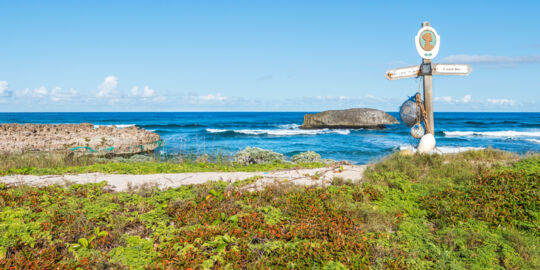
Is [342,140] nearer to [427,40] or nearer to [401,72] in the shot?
[401,72]

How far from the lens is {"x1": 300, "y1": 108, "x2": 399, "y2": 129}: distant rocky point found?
38.8 meters

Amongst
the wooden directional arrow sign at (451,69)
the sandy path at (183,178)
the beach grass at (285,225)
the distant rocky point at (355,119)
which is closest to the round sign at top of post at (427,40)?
the wooden directional arrow sign at (451,69)

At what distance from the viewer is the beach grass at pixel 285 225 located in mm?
3598

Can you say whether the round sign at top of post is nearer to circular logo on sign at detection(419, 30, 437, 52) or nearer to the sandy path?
circular logo on sign at detection(419, 30, 437, 52)

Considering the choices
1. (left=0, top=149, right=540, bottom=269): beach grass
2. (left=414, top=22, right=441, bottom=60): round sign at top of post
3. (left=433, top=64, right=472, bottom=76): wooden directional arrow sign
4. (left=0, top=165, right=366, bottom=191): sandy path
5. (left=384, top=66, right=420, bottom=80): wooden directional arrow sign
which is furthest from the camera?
(left=384, top=66, right=420, bottom=80): wooden directional arrow sign

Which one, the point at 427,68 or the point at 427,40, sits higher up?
the point at 427,40

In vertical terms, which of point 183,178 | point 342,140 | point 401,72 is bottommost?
point 342,140

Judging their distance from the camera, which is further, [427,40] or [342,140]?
[342,140]

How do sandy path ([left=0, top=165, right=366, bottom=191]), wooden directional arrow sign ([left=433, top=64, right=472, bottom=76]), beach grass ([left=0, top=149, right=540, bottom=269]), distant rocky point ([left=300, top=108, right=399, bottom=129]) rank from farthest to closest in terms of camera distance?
distant rocky point ([left=300, top=108, right=399, bottom=129]) < wooden directional arrow sign ([left=433, top=64, right=472, bottom=76]) < sandy path ([left=0, top=165, right=366, bottom=191]) < beach grass ([left=0, top=149, right=540, bottom=269])

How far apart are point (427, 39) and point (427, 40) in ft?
0.08

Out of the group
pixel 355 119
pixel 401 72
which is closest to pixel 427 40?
pixel 401 72

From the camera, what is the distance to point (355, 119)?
38.9 metres

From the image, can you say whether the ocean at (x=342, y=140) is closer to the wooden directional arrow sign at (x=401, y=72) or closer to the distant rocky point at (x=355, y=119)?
the distant rocky point at (x=355, y=119)

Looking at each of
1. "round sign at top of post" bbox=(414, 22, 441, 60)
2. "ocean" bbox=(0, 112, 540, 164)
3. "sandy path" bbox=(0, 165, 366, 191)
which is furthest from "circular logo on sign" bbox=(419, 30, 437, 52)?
"sandy path" bbox=(0, 165, 366, 191)
